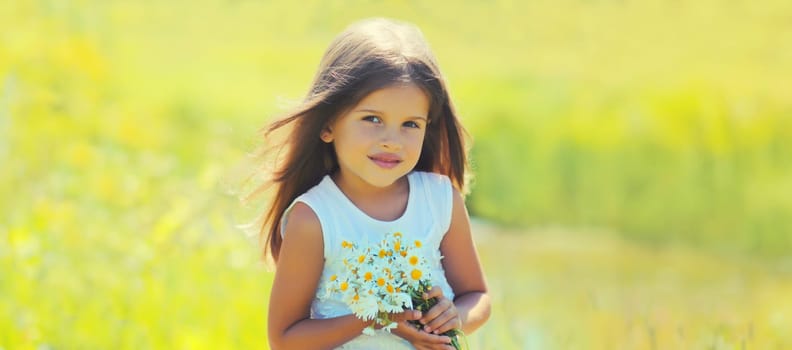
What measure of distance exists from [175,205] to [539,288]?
1.95 metres

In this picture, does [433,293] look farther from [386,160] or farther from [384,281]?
[386,160]

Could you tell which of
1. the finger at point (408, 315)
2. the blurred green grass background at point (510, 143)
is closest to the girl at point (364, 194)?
the finger at point (408, 315)

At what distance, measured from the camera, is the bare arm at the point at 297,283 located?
268 cm

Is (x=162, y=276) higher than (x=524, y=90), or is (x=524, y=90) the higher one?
(x=524, y=90)

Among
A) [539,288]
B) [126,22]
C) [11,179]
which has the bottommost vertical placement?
[539,288]

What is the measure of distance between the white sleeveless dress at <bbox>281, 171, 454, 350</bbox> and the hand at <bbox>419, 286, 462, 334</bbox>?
10 cm

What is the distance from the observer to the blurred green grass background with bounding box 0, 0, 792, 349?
4.96 meters

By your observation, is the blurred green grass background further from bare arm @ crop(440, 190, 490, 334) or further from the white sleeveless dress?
the white sleeveless dress

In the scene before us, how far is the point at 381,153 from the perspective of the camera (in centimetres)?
266

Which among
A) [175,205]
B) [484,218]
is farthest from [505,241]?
[175,205]

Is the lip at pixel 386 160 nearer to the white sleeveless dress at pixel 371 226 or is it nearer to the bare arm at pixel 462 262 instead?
the white sleeveless dress at pixel 371 226

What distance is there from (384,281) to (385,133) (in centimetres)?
38

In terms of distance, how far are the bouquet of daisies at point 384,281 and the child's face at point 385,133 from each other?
19 centimetres

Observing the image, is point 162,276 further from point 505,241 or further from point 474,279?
point 505,241
